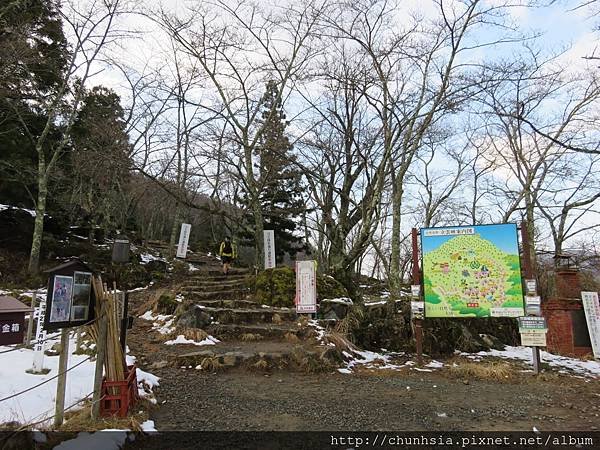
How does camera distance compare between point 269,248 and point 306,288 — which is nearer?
point 306,288

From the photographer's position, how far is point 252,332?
8.17m

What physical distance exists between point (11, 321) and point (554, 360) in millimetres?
9691

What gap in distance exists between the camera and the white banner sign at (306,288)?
29.6 feet

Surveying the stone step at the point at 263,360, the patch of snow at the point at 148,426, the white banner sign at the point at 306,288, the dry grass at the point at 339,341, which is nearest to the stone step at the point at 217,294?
the white banner sign at the point at 306,288

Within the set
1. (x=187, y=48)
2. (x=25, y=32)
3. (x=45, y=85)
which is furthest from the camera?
(x=45, y=85)

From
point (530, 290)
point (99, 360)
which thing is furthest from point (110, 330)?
point (530, 290)

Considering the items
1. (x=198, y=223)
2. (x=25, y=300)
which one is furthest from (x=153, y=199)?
(x=25, y=300)

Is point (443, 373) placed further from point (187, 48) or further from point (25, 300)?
point (187, 48)

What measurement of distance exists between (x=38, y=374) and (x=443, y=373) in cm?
614

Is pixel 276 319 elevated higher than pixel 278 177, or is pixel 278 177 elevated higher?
pixel 278 177

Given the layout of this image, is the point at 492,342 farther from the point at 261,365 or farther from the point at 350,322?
the point at 261,365

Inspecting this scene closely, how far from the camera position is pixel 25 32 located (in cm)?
1177

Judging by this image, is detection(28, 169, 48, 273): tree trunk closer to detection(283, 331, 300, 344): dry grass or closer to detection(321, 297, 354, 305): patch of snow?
detection(283, 331, 300, 344): dry grass

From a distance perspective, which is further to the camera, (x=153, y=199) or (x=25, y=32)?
(x=153, y=199)
